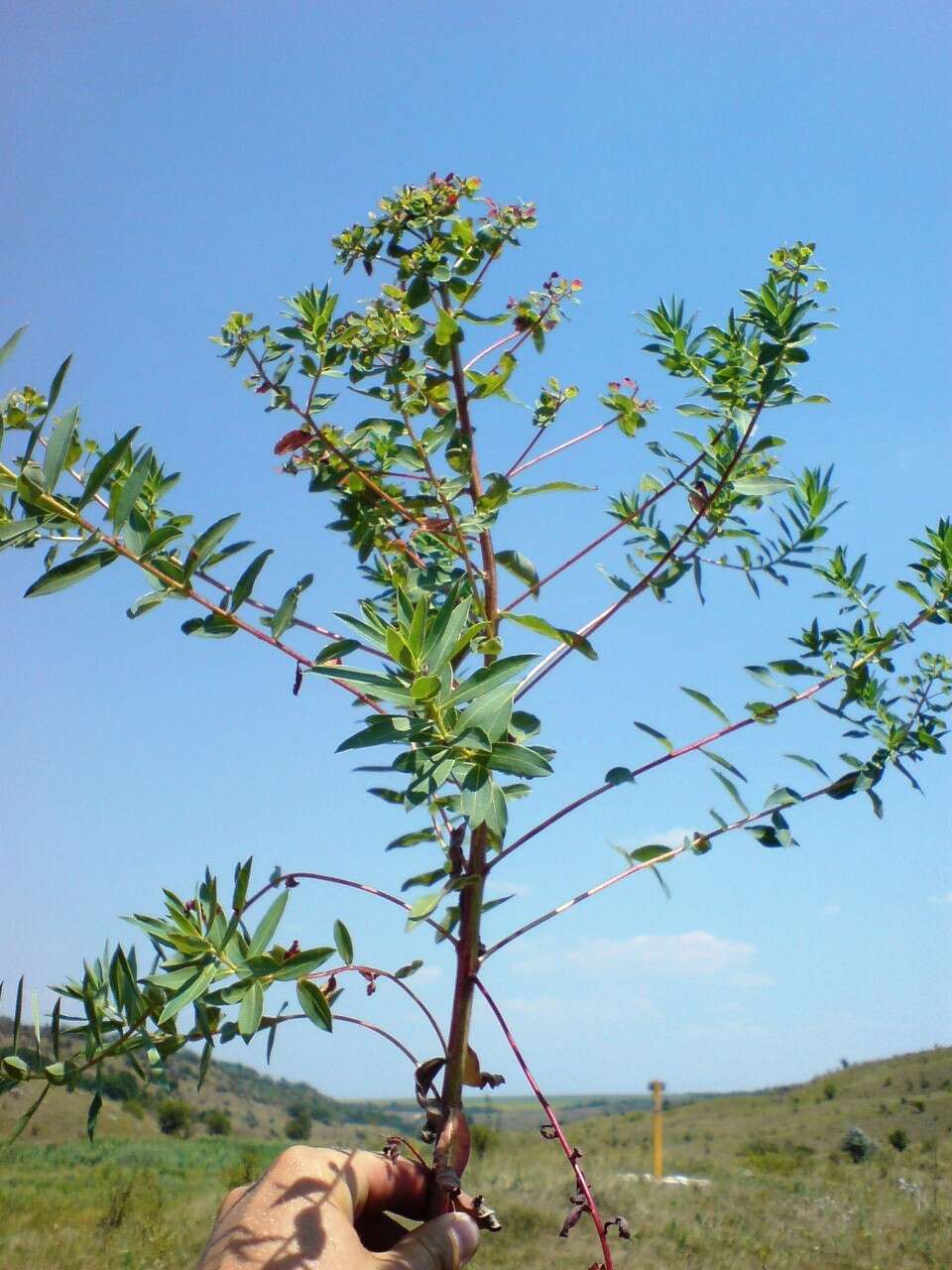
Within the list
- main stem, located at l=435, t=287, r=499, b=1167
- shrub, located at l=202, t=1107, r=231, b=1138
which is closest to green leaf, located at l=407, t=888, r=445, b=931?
main stem, located at l=435, t=287, r=499, b=1167

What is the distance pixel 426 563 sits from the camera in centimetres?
165

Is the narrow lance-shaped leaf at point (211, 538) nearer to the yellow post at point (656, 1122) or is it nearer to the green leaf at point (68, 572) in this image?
the green leaf at point (68, 572)

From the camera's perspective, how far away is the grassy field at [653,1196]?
884cm

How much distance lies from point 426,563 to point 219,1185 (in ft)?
44.0

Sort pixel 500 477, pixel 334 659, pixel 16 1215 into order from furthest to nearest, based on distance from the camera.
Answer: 1. pixel 16 1215
2. pixel 500 477
3. pixel 334 659

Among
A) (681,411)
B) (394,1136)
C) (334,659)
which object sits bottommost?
(394,1136)

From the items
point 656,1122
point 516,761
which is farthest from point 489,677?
point 656,1122

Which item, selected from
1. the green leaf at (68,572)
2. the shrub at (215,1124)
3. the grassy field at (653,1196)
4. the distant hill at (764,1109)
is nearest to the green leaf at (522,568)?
the green leaf at (68,572)

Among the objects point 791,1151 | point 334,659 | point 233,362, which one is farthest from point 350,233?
point 791,1151

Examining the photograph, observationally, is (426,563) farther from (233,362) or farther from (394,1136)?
(394,1136)

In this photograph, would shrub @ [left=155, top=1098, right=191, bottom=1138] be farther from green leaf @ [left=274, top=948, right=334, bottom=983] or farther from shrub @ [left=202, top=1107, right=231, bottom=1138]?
green leaf @ [left=274, top=948, right=334, bottom=983]

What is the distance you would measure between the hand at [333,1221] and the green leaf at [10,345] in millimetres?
981

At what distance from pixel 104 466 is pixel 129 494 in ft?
0.16

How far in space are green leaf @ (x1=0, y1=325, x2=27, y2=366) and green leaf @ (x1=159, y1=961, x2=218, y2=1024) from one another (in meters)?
0.68
